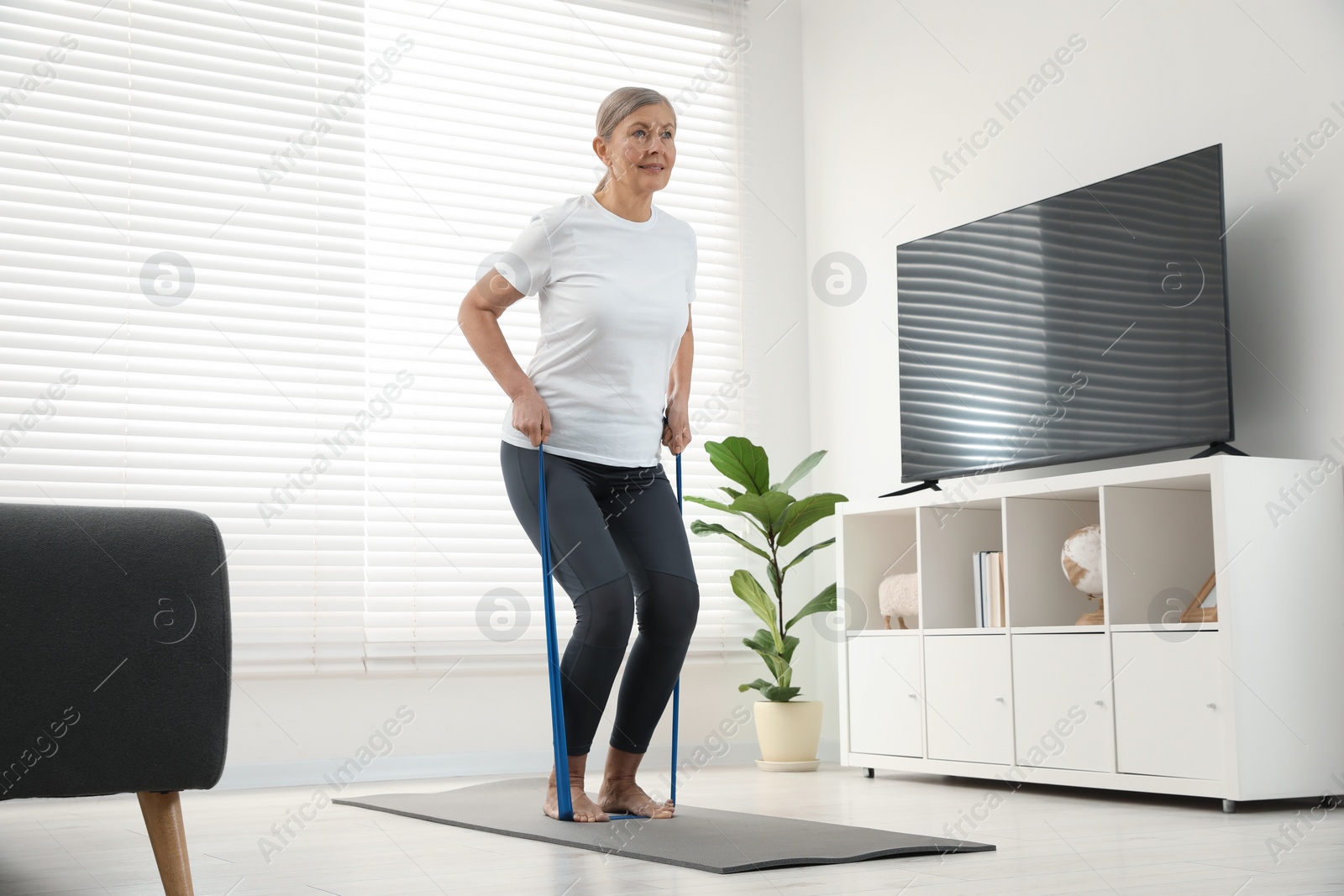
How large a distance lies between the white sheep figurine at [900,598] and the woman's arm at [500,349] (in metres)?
1.59

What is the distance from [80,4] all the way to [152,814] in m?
3.16

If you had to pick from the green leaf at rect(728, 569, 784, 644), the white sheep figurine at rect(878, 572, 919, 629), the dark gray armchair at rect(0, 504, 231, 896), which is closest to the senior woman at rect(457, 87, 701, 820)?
the dark gray armchair at rect(0, 504, 231, 896)

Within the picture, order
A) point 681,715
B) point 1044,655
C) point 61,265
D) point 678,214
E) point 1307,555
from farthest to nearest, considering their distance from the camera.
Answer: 1. point 678,214
2. point 681,715
3. point 61,265
4. point 1044,655
5. point 1307,555

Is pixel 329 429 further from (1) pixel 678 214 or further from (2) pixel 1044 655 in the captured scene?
(2) pixel 1044 655

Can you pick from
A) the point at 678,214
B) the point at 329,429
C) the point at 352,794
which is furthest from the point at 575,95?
the point at 352,794

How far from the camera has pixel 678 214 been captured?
4.74m

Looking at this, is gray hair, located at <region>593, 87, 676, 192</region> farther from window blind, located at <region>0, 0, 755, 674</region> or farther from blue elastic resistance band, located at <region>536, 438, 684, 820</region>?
window blind, located at <region>0, 0, 755, 674</region>

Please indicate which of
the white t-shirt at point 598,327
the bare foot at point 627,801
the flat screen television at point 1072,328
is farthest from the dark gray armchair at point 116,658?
the flat screen television at point 1072,328

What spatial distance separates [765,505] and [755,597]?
0.37 m

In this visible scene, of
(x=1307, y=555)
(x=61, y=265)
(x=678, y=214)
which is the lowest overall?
(x=1307, y=555)

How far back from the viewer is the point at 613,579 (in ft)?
7.46

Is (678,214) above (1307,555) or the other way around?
above

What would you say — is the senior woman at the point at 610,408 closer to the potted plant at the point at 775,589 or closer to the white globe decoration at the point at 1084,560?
the white globe decoration at the point at 1084,560

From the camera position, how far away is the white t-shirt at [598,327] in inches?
94.5
